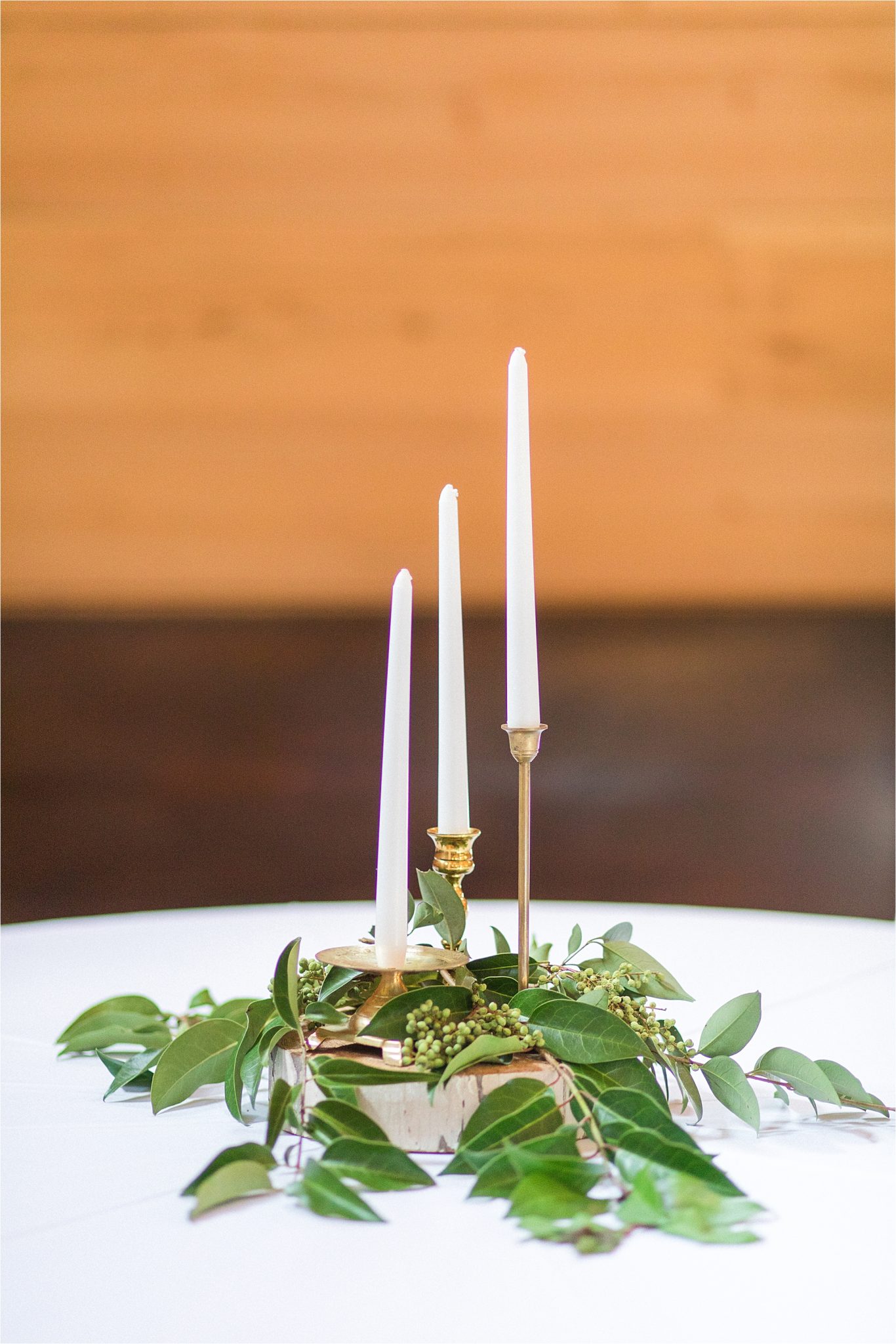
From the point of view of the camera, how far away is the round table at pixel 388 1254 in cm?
40

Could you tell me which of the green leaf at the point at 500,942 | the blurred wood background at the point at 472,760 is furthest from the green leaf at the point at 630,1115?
the blurred wood background at the point at 472,760

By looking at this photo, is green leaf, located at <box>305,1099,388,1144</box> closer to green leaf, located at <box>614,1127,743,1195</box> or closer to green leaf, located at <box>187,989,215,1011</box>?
green leaf, located at <box>614,1127,743,1195</box>

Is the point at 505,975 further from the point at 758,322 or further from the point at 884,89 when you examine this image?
the point at 884,89

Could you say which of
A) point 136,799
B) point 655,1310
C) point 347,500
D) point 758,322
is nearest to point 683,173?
point 758,322

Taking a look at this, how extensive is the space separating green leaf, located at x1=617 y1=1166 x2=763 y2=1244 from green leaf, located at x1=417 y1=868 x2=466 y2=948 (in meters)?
0.18

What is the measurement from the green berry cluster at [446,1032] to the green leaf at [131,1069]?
0.16 metres

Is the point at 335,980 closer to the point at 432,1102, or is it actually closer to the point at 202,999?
the point at 432,1102

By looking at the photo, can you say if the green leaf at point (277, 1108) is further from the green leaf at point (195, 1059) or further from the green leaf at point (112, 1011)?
the green leaf at point (112, 1011)

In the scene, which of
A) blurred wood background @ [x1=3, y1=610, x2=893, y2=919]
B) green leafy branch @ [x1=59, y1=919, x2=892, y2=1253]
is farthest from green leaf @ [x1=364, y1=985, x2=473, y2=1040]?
blurred wood background @ [x1=3, y1=610, x2=893, y2=919]

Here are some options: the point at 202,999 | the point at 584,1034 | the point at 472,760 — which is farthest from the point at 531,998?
the point at 472,760

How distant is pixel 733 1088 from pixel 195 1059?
25 centimetres

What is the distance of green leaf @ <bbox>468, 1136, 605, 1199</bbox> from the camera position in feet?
1.47

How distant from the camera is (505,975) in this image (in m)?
0.62

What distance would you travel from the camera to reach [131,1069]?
0.62 meters
